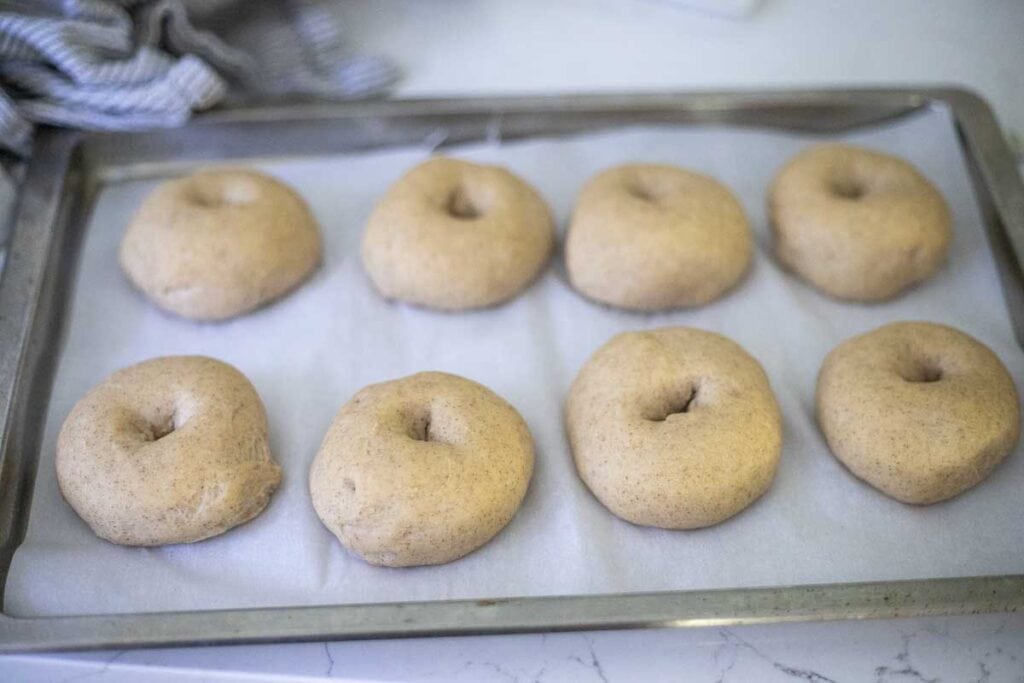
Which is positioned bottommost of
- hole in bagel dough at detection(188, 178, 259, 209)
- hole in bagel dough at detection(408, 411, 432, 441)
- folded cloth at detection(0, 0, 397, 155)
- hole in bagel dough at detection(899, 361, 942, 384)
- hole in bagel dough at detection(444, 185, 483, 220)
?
hole in bagel dough at detection(408, 411, 432, 441)

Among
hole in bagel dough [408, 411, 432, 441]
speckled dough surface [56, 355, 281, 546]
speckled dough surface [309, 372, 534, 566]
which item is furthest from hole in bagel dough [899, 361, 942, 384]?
speckled dough surface [56, 355, 281, 546]

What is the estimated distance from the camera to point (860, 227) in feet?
5.52

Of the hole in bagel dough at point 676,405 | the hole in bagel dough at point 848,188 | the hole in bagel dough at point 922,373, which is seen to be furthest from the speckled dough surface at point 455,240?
the hole in bagel dough at point 922,373

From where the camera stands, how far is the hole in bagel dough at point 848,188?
179 centimetres

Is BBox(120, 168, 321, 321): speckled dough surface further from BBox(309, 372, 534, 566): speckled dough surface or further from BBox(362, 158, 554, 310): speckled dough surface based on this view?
BBox(309, 372, 534, 566): speckled dough surface

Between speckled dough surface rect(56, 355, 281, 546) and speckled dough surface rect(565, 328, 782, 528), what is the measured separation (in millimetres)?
498

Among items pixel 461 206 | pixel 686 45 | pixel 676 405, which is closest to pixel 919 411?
pixel 676 405

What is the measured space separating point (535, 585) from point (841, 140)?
117 cm

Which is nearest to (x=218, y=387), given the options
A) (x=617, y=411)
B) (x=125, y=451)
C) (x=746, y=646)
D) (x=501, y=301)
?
(x=125, y=451)

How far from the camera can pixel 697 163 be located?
1910mm

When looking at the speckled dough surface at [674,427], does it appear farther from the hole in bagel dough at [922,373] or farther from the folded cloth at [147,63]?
the folded cloth at [147,63]

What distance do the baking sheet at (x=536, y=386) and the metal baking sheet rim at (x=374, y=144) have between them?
4cm

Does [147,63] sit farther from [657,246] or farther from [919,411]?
[919,411]

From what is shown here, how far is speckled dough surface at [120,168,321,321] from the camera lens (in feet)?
5.39
